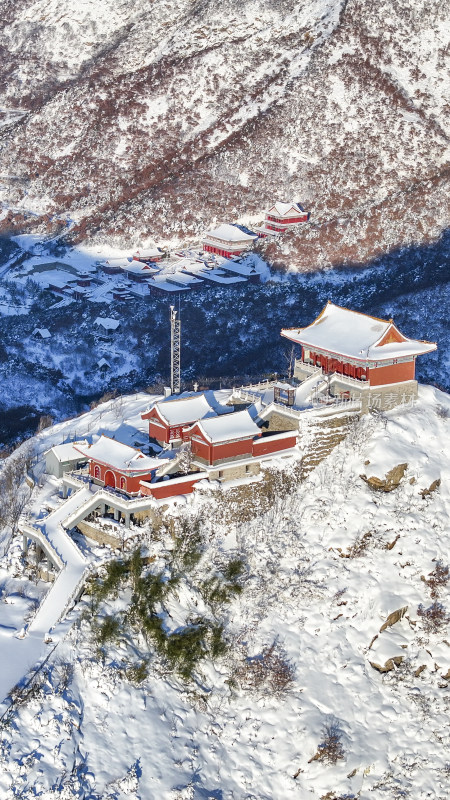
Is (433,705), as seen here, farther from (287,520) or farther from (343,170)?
(343,170)

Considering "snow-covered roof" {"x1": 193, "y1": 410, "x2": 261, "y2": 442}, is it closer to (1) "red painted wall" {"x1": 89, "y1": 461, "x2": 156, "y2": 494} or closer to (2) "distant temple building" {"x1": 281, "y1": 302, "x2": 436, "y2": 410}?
(1) "red painted wall" {"x1": 89, "y1": 461, "x2": 156, "y2": 494}

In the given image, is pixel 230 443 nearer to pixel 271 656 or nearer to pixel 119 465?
pixel 119 465

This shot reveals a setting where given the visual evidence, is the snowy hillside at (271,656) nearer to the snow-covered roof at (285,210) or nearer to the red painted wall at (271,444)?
the red painted wall at (271,444)

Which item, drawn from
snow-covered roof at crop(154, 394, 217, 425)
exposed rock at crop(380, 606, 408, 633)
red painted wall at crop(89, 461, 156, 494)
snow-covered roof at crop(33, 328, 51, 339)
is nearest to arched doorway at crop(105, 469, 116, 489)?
red painted wall at crop(89, 461, 156, 494)

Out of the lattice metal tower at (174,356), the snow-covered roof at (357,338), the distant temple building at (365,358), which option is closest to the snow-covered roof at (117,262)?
the lattice metal tower at (174,356)

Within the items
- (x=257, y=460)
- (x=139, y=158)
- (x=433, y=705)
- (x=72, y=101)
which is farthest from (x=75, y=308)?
(x=433, y=705)

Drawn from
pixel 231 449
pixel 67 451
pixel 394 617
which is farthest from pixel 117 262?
pixel 394 617

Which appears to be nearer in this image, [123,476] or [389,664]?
[389,664]
